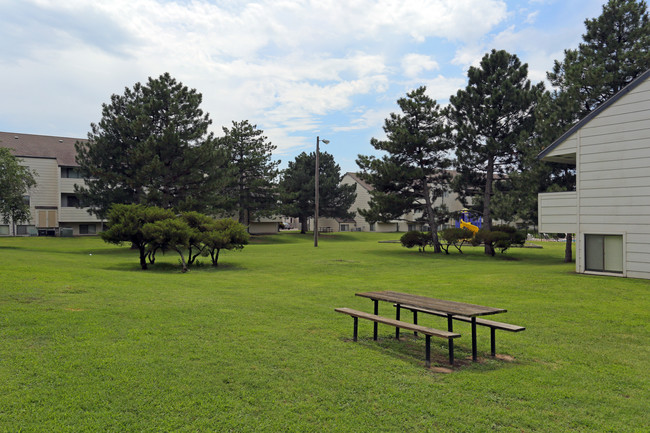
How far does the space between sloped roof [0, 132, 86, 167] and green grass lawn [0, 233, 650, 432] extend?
148ft

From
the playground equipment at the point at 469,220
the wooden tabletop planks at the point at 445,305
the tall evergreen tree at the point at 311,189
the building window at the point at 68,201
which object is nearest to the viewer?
the wooden tabletop planks at the point at 445,305

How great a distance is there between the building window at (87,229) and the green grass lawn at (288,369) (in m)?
45.0

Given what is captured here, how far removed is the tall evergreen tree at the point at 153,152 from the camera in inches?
1335

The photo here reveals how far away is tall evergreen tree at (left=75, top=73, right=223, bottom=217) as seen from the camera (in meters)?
33.9

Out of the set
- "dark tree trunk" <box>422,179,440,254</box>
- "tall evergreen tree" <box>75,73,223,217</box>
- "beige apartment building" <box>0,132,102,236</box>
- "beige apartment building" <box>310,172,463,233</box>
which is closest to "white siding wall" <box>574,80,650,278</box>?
"dark tree trunk" <box>422,179,440,254</box>

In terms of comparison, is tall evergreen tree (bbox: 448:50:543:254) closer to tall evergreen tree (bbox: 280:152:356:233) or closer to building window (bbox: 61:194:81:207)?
tall evergreen tree (bbox: 280:152:356:233)

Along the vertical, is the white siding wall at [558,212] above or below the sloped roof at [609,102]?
below

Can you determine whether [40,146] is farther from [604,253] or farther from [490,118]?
[604,253]

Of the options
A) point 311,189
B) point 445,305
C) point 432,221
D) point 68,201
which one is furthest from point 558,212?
point 68,201

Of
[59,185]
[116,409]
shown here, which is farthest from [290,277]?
[59,185]

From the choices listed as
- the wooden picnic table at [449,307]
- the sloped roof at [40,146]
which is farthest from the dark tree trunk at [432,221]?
the sloped roof at [40,146]

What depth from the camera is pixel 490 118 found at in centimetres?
3256

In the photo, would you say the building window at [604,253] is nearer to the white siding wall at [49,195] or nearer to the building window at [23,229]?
the white siding wall at [49,195]

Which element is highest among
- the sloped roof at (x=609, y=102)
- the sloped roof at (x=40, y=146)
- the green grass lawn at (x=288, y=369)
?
the sloped roof at (x=40, y=146)
